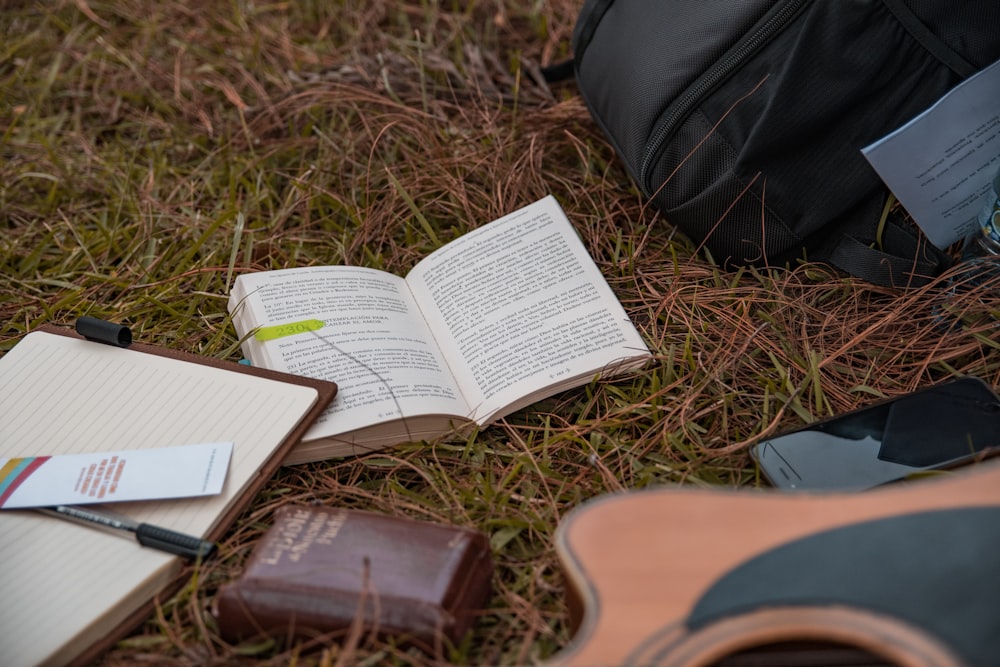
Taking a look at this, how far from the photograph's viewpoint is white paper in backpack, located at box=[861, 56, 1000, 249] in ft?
4.17

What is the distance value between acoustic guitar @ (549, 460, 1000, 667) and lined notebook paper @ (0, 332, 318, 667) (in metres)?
0.53

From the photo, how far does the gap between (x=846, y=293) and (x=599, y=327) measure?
43 cm

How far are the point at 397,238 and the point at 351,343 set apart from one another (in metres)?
0.40

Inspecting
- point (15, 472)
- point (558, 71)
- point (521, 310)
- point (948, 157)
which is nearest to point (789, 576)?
Answer: point (521, 310)

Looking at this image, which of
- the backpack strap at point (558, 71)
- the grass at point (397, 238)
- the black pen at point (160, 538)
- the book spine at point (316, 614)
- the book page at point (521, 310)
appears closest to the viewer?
the book spine at point (316, 614)

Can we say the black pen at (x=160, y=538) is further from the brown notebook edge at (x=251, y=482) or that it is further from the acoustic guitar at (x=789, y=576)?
the acoustic guitar at (x=789, y=576)

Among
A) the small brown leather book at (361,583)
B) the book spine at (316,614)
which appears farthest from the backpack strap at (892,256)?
the book spine at (316,614)

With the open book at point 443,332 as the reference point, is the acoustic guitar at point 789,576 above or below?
below

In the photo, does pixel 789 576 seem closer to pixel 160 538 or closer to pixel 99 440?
pixel 160 538

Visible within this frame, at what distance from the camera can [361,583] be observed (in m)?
0.95

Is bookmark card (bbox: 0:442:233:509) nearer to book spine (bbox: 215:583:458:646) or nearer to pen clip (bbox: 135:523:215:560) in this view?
pen clip (bbox: 135:523:215:560)

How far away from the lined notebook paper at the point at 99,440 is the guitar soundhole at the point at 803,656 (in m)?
0.67

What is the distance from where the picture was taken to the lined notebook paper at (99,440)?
3.26 ft

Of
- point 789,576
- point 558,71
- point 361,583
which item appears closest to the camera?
point 789,576
